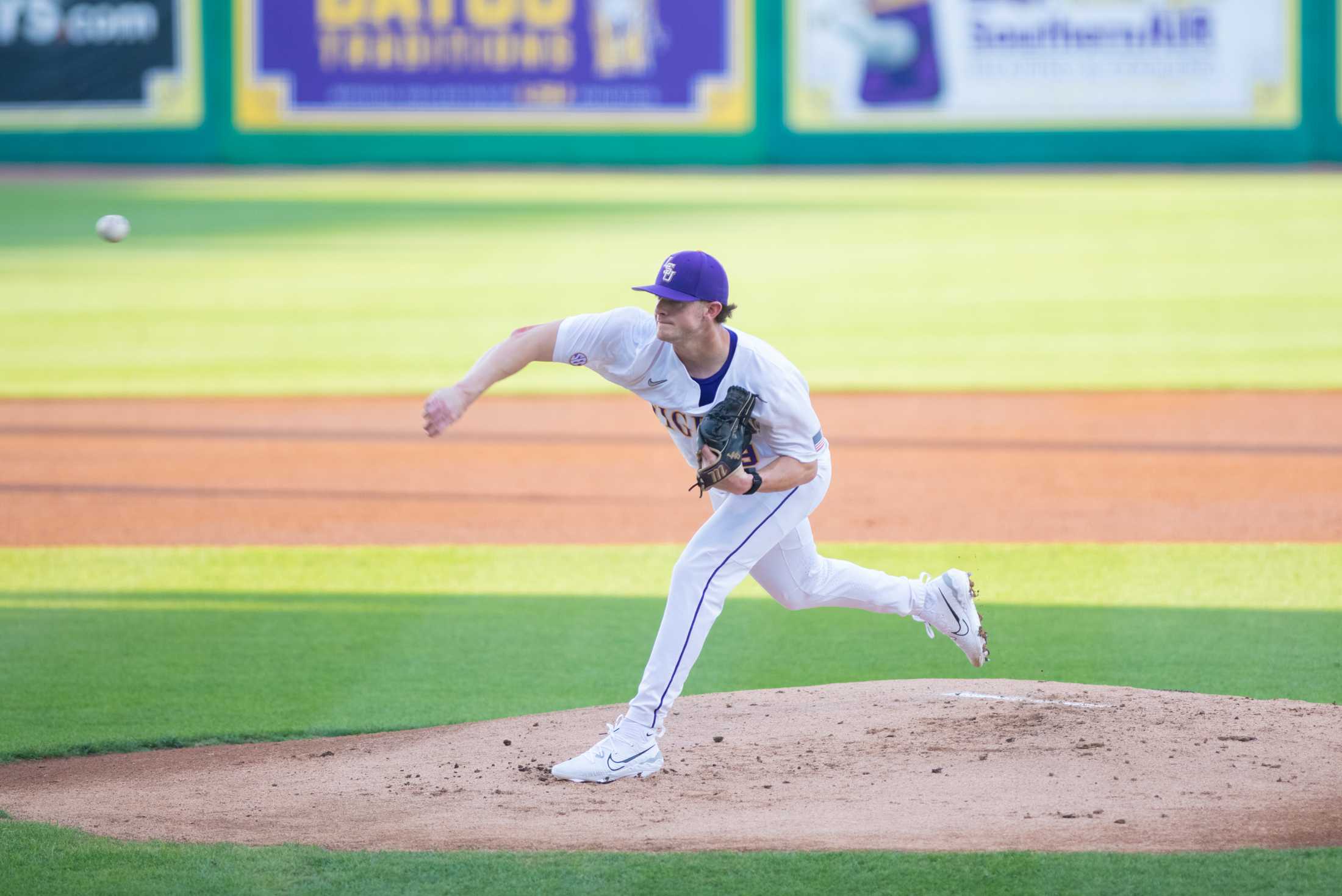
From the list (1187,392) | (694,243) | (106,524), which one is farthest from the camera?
(694,243)

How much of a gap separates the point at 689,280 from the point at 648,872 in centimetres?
167

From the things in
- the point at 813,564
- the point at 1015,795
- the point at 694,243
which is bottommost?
the point at 1015,795

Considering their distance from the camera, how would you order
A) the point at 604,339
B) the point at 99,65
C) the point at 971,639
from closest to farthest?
the point at 604,339, the point at 971,639, the point at 99,65

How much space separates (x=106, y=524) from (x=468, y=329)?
8239 millimetres

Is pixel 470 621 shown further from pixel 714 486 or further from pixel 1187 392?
pixel 1187 392

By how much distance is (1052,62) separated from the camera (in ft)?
89.1

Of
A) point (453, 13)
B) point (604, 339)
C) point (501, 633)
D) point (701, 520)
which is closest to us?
point (604, 339)

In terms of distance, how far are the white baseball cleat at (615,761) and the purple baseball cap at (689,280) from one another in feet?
4.35

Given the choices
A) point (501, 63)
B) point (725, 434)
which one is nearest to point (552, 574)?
point (725, 434)

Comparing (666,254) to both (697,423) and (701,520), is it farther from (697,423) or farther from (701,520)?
(697,423)

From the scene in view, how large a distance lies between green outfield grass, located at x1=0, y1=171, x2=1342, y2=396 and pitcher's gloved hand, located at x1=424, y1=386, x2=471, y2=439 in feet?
33.2

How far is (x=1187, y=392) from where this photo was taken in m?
14.0

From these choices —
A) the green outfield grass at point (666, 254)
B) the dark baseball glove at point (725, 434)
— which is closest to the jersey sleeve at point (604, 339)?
the dark baseball glove at point (725, 434)

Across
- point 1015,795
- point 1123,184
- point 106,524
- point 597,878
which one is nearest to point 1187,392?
point 106,524
